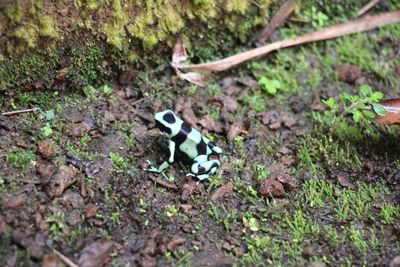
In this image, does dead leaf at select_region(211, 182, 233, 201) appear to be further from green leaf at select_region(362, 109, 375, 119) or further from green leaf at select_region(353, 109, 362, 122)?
green leaf at select_region(362, 109, 375, 119)

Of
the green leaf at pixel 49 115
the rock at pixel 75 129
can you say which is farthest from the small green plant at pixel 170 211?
the green leaf at pixel 49 115

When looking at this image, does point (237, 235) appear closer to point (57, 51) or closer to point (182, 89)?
point (182, 89)

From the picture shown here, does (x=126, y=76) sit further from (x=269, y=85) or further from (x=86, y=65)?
(x=269, y=85)

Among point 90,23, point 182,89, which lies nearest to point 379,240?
point 182,89

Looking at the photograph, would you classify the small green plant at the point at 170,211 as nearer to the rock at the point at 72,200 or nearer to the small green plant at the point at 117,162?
the small green plant at the point at 117,162

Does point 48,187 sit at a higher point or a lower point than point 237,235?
lower

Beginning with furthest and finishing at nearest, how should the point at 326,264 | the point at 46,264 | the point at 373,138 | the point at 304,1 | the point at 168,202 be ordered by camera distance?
the point at 304,1, the point at 373,138, the point at 168,202, the point at 326,264, the point at 46,264
